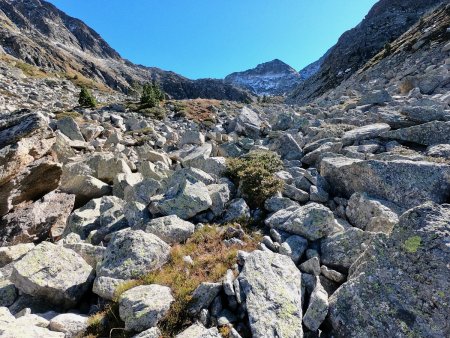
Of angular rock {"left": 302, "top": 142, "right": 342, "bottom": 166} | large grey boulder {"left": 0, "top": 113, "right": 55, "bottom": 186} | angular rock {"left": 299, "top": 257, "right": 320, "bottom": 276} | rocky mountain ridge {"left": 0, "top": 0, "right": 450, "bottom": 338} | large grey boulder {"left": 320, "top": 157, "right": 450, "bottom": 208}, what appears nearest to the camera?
rocky mountain ridge {"left": 0, "top": 0, "right": 450, "bottom": 338}

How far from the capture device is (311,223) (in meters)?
8.71

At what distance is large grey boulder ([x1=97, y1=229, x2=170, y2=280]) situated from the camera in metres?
7.60

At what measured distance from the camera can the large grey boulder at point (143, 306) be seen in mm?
5980

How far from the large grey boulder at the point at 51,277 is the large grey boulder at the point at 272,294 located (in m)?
4.30

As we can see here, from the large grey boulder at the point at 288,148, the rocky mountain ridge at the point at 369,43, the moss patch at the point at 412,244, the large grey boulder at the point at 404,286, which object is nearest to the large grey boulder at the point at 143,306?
the large grey boulder at the point at 404,286

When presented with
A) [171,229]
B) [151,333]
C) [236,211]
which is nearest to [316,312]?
[151,333]

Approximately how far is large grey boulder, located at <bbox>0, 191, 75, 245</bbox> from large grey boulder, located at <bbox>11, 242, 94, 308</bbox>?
3866 millimetres

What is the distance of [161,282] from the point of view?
7.23m

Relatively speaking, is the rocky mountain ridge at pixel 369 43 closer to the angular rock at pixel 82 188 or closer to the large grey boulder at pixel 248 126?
the large grey boulder at pixel 248 126

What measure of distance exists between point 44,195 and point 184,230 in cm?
755

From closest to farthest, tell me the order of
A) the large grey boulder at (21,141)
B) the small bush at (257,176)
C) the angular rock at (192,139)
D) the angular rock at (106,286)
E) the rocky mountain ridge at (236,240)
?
1. the rocky mountain ridge at (236,240)
2. the angular rock at (106,286)
3. the large grey boulder at (21,141)
4. the small bush at (257,176)
5. the angular rock at (192,139)

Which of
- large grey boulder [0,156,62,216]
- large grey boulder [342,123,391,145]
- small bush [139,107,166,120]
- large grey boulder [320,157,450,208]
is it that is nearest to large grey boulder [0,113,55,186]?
large grey boulder [0,156,62,216]

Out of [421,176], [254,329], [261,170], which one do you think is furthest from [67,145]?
[421,176]

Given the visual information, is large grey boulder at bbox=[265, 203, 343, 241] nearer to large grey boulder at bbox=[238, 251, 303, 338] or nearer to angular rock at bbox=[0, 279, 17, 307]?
large grey boulder at bbox=[238, 251, 303, 338]
